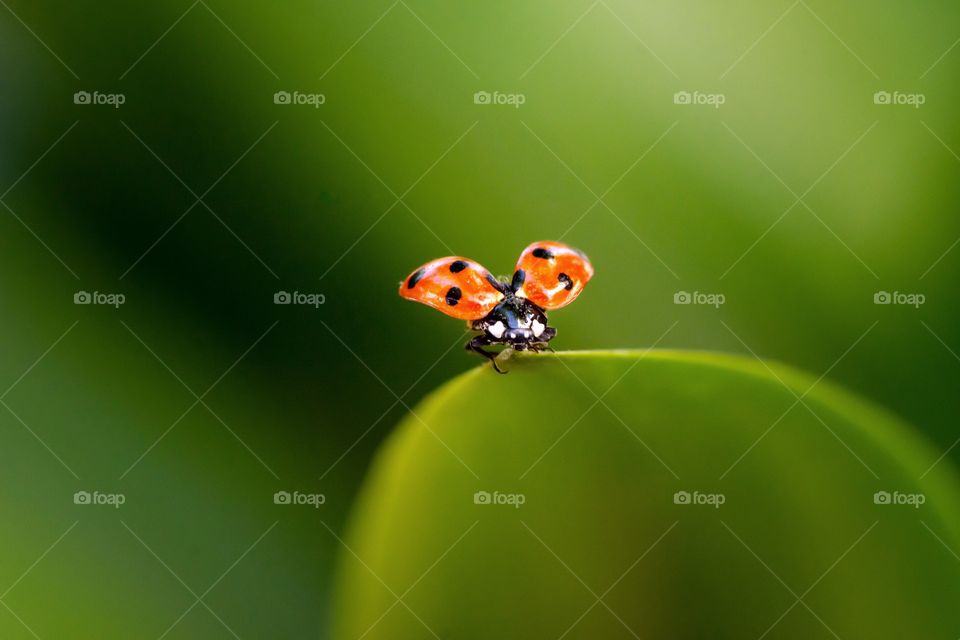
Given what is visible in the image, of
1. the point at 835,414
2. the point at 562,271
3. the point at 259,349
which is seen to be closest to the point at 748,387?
the point at 835,414

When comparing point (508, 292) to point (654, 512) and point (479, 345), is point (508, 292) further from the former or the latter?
point (654, 512)

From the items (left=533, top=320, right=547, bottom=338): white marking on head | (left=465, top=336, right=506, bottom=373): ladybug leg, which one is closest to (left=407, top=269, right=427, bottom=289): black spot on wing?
(left=465, top=336, right=506, bottom=373): ladybug leg

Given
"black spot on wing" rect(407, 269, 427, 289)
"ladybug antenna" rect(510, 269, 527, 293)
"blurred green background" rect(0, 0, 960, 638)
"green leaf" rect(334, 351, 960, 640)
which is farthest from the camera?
"ladybug antenna" rect(510, 269, 527, 293)

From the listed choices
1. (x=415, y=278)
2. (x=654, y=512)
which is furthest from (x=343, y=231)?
(x=654, y=512)

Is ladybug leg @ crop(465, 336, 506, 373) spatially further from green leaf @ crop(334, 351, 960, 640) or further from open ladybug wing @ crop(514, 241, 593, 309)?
green leaf @ crop(334, 351, 960, 640)

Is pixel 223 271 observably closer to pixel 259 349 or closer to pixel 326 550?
pixel 259 349

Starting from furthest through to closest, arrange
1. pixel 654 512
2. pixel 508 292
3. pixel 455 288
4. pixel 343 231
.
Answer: pixel 508 292 → pixel 455 288 → pixel 343 231 → pixel 654 512

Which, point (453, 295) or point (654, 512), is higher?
point (453, 295)

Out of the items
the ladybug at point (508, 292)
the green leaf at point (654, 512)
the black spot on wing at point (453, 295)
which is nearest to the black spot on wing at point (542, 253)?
the ladybug at point (508, 292)
